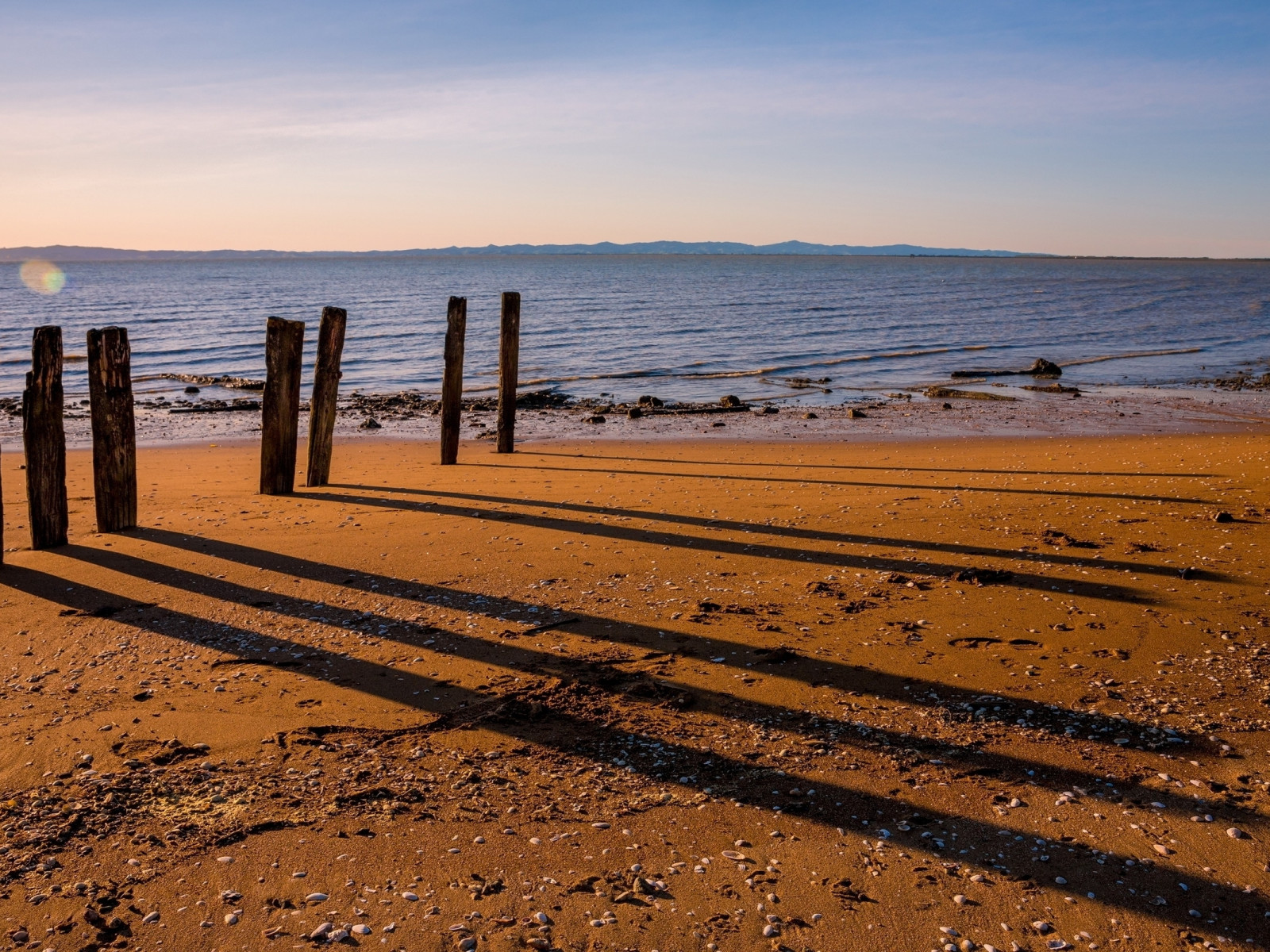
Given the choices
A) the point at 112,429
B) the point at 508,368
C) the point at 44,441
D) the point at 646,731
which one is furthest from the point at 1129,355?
the point at 44,441

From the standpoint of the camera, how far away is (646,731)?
5.36 m

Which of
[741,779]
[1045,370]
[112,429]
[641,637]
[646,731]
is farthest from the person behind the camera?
[1045,370]

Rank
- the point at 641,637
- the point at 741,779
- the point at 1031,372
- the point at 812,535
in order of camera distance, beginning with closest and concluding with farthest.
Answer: the point at 741,779, the point at 641,637, the point at 812,535, the point at 1031,372

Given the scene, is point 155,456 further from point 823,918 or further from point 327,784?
point 823,918

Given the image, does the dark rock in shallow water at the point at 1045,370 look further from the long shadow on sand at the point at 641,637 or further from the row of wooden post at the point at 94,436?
the row of wooden post at the point at 94,436

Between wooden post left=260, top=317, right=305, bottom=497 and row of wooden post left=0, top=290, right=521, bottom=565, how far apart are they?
10mm

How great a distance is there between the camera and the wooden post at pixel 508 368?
49.9 feet

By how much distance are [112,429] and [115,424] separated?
0.07m

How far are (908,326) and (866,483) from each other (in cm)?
3330

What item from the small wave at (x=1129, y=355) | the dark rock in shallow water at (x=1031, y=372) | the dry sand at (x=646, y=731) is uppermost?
the small wave at (x=1129, y=355)

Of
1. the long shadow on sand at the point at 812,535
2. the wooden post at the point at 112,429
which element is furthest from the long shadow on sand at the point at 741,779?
the long shadow on sand at the point at 812,535

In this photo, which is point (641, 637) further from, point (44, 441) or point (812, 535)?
point (44, 441)

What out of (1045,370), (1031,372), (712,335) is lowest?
(1031,372)

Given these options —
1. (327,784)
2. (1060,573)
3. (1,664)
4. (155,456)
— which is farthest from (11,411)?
(1060,573)
